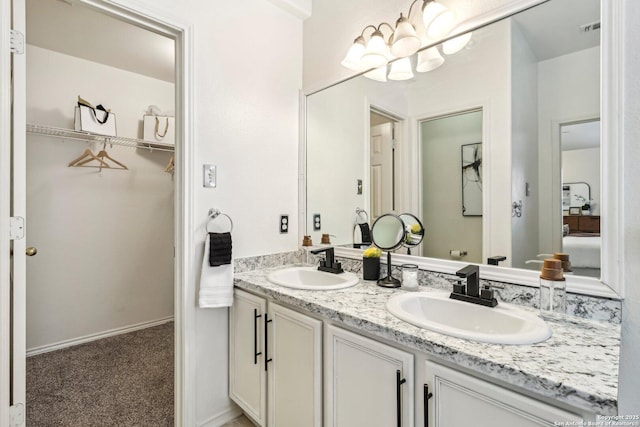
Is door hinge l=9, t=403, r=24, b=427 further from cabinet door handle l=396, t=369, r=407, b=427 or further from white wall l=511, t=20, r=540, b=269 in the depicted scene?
white wall l=511, t=20, r=540, b=269

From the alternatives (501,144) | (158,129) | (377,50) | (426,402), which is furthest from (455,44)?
(158,129)

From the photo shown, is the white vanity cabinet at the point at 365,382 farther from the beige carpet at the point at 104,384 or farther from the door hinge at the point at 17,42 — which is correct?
the door hinge at the point at 17,42

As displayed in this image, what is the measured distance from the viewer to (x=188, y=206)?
1596 millimetres

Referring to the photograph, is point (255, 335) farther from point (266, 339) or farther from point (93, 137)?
point (93, 137)

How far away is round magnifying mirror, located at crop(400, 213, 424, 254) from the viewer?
1.56 metres

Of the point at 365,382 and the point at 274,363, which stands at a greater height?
the point at 365,382

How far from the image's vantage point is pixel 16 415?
4.29 feet

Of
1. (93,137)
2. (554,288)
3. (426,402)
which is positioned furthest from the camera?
(93,137)

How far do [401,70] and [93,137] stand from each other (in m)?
2.62

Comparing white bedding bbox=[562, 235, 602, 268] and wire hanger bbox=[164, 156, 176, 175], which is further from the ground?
wire hanger bbox=[164, 156, 176, 175]

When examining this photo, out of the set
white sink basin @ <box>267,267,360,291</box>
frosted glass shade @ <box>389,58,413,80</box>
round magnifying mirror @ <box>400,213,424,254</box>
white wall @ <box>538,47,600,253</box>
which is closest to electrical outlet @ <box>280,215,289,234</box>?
white sink basin @ <box>267,267,360,291</box>

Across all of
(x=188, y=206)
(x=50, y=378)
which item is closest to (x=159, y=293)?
(x=50, y=378)

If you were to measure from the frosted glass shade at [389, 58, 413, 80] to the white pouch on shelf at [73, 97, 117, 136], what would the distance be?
243 centimetres

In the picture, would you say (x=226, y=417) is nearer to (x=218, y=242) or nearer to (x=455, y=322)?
(x=218, y=242)
